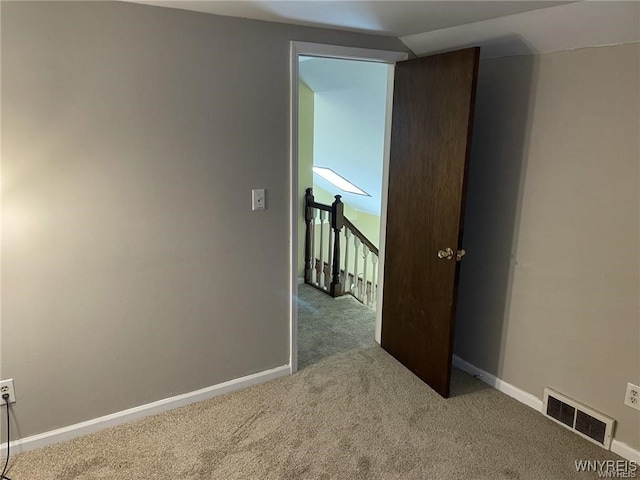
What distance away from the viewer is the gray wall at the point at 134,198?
180 cm

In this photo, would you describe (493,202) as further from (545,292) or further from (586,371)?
(586,371)

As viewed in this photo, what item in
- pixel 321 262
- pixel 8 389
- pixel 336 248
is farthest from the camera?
pixel 321 262

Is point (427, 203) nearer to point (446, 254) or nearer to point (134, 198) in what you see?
point (446, 254)

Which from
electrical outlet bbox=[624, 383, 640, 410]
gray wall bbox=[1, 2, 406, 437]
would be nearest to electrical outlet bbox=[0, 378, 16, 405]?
gray wall bbox=[1, 2, 406, 437]

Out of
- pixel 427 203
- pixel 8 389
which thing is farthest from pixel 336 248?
pixel 8 389

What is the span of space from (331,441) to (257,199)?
49.3 inches

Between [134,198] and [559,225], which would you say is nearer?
[134,198]

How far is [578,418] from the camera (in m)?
2.19

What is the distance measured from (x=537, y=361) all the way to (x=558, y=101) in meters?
1.33

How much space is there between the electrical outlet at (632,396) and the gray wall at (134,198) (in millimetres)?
1754

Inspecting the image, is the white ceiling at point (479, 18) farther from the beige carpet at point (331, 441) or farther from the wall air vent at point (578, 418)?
the beige carpet at point (331, 441)

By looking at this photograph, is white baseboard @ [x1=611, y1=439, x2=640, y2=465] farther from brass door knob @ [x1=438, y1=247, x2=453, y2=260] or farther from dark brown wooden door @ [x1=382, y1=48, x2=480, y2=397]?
brass door knob @ [x1=438, y1=247, x2=453, y2=260]

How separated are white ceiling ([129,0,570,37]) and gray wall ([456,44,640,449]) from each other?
43cm

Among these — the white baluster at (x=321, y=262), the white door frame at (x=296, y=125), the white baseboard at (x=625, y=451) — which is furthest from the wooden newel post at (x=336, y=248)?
the white baseboard at (x=625, y=451)
